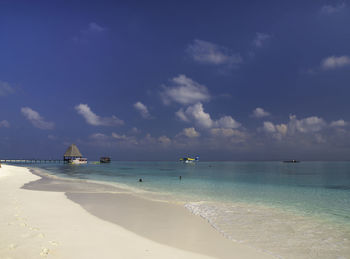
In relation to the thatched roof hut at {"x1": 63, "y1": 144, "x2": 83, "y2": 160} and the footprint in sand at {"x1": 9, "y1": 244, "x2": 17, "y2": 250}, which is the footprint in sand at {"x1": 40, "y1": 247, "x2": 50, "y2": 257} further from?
the thatched roof hut at {"x1": 63, "y1": 144, "x2": 83, "y2": 160}

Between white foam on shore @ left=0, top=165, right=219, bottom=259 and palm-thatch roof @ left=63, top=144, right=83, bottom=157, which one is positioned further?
palm-thatch roof @ left=63, top=144, right=83, bottom=157

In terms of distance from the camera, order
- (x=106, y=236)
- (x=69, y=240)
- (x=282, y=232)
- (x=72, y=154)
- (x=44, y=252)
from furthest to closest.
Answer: (x=72, y=154), (x=282, y=232), (x=106, y=236), (x=69, y=240), (x=44, y=252)

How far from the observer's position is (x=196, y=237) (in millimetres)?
8773

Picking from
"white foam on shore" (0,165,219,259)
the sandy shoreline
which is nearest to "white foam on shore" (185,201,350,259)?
the sandy shoreline

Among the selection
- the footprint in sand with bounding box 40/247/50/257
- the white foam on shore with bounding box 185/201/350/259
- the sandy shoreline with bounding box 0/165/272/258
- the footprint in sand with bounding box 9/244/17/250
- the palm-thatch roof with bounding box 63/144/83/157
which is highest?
the palm-thatch roof with bounding box 63/144/83/157

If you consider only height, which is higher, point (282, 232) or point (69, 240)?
point (69, 240)

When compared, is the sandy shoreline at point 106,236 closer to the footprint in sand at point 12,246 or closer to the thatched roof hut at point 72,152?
the footprint in sand at point 12,246

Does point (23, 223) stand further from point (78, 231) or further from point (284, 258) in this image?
point (284, 258)

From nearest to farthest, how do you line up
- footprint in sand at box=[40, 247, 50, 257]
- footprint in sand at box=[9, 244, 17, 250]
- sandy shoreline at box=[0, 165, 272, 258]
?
footprint in sand at box=[40, 247, 50, 257] → footprint in sand at box=[9, 244, 17, 250] → sandy shoreline at box=[0, 165, 272, 258]

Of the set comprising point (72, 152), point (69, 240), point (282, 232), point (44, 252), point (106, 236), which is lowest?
point (282, 232)

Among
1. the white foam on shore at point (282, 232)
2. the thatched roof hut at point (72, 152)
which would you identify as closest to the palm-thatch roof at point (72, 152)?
the thatched roof hut at point (72, 152)

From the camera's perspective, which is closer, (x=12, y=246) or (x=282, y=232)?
(x=12, y=246)

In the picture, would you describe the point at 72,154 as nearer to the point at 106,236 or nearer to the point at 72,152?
the point at 72,152

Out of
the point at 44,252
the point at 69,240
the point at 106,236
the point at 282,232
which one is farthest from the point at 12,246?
the point at 282,232
